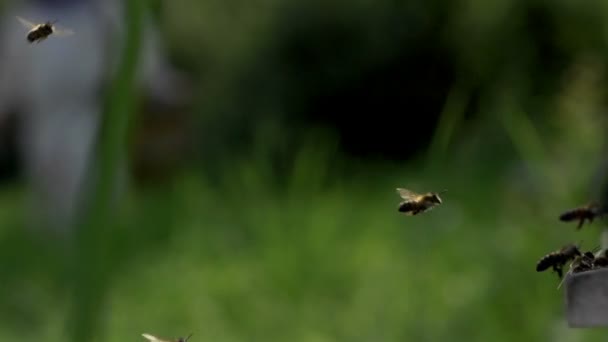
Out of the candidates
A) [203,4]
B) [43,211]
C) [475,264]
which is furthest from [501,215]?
[203,4]

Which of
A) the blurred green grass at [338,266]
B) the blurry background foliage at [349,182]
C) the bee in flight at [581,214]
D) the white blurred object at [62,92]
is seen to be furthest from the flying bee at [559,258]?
the white blurred object at [62,92]

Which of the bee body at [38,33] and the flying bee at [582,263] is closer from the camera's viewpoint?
the flying bee at [582,263]

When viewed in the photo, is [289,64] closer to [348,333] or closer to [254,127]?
[254,127]

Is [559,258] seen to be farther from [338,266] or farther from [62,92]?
[62,92]

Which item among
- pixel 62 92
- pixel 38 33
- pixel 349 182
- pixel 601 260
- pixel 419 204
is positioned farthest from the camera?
pixel 62 92

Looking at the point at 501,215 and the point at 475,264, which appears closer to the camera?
the point at 475,264

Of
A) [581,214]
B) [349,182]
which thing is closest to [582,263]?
[581,214]

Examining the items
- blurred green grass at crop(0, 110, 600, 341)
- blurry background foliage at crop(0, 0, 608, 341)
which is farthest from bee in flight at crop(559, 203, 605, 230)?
blurred green grass at crop(0, 110, 600, 341)

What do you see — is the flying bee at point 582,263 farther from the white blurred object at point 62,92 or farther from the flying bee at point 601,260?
the white blurred object at point 62,92
